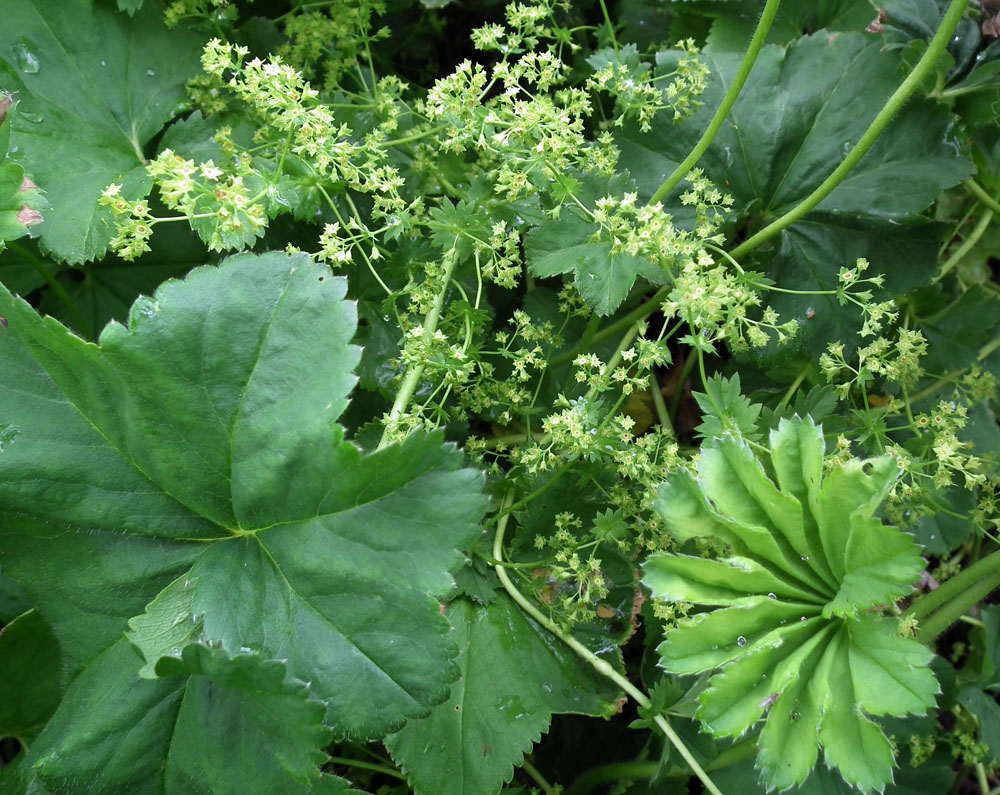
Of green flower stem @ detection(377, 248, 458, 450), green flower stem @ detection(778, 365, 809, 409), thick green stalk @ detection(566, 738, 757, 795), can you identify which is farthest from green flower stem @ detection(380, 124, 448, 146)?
thick green stalk @ detection(566, 738, 757, 795)

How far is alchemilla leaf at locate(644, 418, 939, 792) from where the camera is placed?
1.22m

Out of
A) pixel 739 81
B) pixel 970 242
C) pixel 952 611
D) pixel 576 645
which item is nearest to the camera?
pixel 739 81

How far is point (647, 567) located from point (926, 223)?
113 centimetres

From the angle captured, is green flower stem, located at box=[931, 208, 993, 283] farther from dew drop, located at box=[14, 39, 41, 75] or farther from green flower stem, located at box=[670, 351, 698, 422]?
dew drop, located at box=[14, 39, 41, 75]

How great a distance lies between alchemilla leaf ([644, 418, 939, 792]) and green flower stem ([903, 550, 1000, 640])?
52 cm

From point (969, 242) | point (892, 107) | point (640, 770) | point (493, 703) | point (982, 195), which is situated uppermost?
point (892, 107)

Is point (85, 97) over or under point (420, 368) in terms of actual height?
over

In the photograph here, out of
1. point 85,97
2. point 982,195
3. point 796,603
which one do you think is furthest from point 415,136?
point 982,195

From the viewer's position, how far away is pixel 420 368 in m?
1.50

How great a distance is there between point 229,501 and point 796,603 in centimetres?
98

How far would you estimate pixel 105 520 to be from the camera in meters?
1.41

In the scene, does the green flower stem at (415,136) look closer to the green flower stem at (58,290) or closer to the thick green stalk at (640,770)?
the green flower stem at (58,290)

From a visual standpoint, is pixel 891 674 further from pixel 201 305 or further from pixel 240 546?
pixel 201 305

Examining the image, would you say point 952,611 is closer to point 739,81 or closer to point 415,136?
point 739,81
